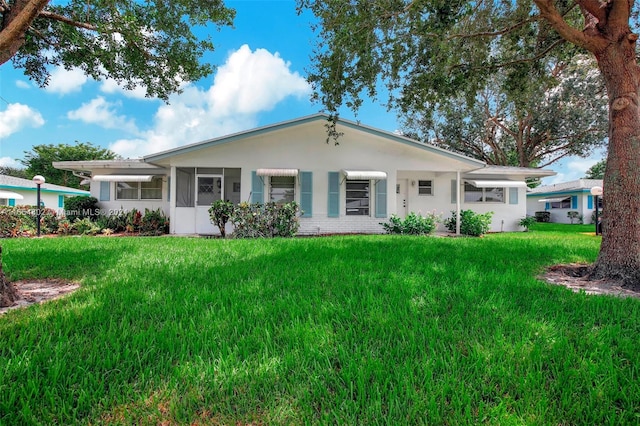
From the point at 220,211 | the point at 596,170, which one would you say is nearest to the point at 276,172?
the point at 220,211

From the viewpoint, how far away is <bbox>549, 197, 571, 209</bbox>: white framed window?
76.9 ft

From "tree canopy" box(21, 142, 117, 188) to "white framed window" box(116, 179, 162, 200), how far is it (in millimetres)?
23387

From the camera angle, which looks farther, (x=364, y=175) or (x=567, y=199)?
(x=567, y=199)

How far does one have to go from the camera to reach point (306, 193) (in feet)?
35.8

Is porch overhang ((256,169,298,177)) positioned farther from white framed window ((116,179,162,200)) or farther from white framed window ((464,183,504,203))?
white framed window ((464,183,504,203))

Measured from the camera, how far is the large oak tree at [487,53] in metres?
4.53

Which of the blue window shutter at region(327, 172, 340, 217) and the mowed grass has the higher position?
the blue window shutter at region(327, 172, 340, 217)

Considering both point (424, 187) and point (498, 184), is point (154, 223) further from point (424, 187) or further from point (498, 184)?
point (498, 184)

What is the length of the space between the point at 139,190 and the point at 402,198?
11782mm

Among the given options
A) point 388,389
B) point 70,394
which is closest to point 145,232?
point 70,394

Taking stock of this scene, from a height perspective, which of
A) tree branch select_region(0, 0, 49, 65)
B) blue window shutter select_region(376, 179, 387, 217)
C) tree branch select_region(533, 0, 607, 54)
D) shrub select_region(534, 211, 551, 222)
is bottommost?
shrub select_region(534, 211, 551, 222)

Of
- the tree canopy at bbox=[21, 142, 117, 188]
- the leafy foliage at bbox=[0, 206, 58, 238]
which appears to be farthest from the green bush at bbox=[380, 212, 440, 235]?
the tree canopy at bbox=[21, 142, 117, 188]

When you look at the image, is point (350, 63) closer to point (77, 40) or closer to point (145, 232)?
point (77, 40)

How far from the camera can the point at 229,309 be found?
292cm
